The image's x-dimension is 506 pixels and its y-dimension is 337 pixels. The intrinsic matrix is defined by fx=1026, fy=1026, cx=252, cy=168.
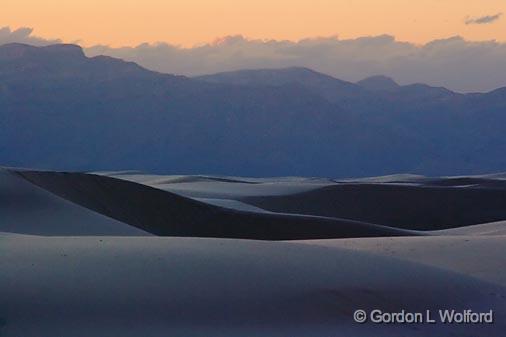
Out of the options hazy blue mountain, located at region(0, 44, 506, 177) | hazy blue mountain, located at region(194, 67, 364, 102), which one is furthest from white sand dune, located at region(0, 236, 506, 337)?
hazy blue mountain, located at region(194, 67, 364, 102)

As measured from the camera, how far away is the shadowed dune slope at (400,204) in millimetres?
21469

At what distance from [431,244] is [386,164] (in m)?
101

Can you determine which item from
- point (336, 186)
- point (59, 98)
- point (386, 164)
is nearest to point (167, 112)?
point (59, 98)

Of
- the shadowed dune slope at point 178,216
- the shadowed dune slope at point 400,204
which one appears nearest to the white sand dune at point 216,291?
the shadowed dune slope at point 178,216

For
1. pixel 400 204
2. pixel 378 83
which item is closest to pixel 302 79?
pixel 378 83

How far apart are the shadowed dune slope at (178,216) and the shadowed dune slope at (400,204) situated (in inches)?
263

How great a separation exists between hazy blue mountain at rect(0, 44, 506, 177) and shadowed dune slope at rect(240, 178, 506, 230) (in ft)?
216

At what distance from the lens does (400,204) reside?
75.2 ft

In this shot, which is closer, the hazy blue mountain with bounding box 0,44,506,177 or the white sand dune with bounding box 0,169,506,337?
the white sand dune with bounding box 0,169,506,337

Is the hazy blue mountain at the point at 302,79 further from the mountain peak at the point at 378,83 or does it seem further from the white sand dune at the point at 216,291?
the white sand dune at the point at 216,291

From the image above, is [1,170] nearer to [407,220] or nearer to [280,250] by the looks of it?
[280,250]

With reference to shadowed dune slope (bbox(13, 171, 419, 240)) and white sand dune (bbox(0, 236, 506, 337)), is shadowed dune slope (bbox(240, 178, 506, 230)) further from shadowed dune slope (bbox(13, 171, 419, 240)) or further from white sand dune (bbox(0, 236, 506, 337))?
white sand dune (bbox(0, 236, 506, 337))

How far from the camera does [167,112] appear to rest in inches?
4016

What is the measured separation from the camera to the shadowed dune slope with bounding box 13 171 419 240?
1274 cm
